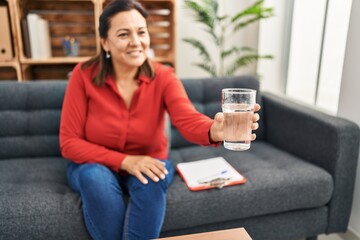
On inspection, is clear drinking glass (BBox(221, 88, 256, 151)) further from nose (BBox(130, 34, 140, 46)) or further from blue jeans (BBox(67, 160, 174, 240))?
nose (BBox(130, 34, 140, 46))

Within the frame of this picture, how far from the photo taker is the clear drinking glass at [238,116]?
0.89m

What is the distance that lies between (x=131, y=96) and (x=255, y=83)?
0.91 metres

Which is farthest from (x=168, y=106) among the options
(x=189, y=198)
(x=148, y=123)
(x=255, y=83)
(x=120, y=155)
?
(x=255, y=83)

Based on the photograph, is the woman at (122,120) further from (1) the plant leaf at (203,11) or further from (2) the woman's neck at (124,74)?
(1) the plant leaf at (203,11)

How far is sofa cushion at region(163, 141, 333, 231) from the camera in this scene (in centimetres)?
137

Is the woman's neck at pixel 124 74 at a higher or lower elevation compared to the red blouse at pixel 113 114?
higher

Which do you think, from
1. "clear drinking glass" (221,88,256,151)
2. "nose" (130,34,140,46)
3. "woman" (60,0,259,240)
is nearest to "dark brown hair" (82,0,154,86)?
"woman" (60,0,259,240)

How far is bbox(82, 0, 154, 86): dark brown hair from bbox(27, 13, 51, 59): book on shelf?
1038 mm

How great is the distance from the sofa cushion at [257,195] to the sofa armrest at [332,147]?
58 millimetres

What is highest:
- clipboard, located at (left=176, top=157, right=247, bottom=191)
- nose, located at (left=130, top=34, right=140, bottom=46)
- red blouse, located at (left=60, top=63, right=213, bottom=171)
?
→ nose, located at (left=130, top=34, right=140, bottom=46)

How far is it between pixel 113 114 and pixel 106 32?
360mm

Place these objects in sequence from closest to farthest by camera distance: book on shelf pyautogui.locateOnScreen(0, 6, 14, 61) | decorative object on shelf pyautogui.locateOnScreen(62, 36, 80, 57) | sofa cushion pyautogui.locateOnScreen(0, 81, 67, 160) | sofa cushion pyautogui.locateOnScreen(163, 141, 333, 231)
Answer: sofa cushion pyautogui.locateOnScreen(163, 141, 333, 231) < sofa cushion pyautogui.locateOnScreen(0, 81, 67, 160) < book on shelf pyautogui.locateOnScreen(0, 6, 14, 61) < decorative object on shelf pyautogui.locateOnScreen(62, 36, 80, 57)

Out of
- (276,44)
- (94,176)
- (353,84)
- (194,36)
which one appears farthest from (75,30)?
(353,84)

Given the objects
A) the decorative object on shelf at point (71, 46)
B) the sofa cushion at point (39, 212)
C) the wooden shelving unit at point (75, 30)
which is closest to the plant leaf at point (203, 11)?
the wooden shelving unit at point (75, 30)
